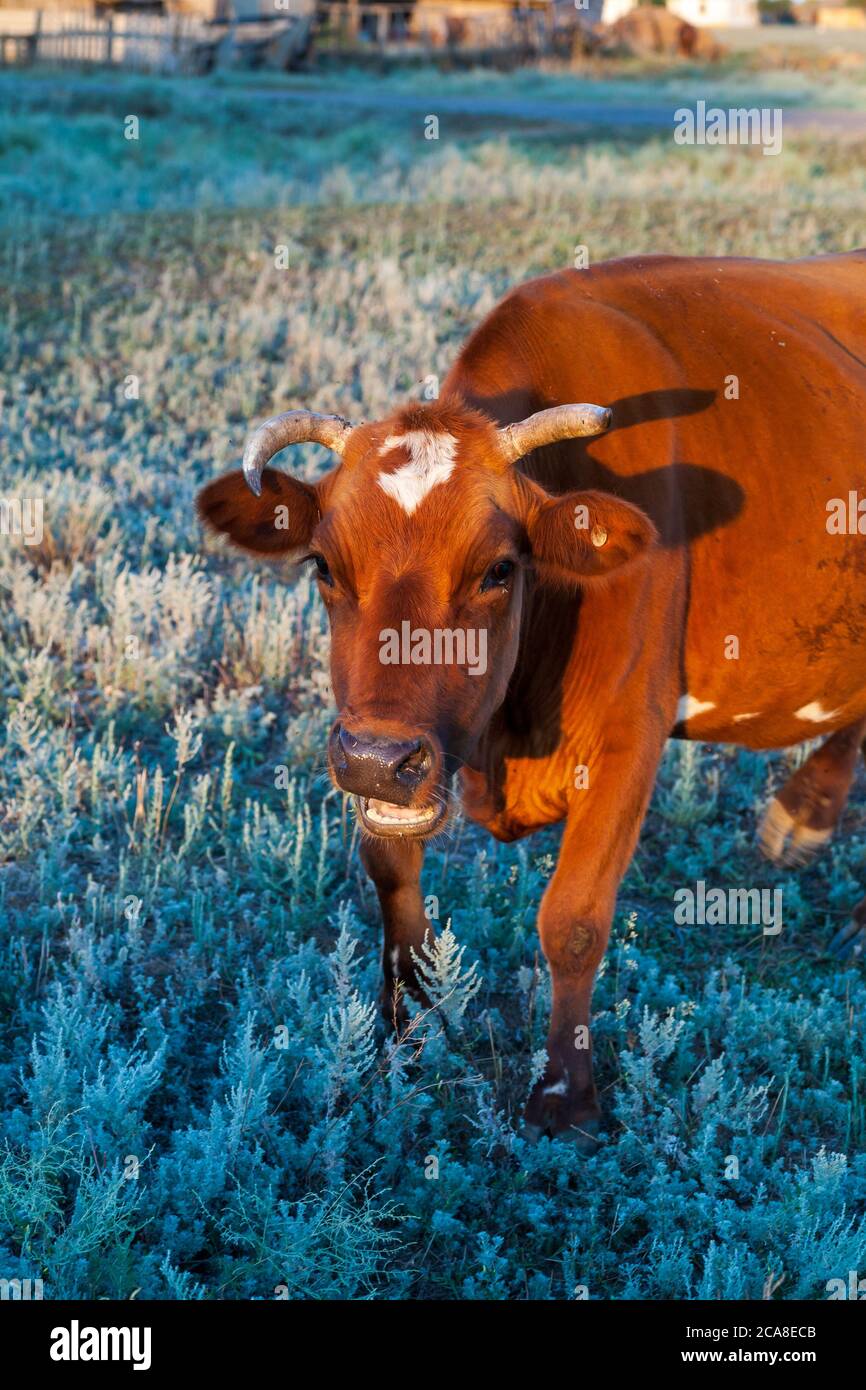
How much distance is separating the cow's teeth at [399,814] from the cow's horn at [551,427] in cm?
104

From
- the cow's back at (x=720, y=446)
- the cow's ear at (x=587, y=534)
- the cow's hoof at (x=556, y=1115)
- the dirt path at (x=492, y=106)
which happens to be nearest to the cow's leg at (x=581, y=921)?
the cow's hoof at (x=556, y=1115)

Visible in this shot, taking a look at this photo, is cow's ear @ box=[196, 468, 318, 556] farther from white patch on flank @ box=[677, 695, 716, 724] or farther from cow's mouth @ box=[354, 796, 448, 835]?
white patch on flank @ box=[677, 695, 716, 724]

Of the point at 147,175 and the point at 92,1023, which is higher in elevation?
the point at 147,175

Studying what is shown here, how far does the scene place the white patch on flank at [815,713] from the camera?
214 inches

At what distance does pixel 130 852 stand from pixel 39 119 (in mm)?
24932

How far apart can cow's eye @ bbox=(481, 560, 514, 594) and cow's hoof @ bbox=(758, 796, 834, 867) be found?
2.62 m

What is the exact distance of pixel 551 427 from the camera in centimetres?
405

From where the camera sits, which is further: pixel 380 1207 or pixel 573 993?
pixel 573 993

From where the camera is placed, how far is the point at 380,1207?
4016 mm

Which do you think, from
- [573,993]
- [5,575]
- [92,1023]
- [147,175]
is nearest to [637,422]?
[573,993]

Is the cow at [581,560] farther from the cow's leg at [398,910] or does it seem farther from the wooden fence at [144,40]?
the wooden fence at [144,40]

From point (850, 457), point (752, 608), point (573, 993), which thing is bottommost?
point (573, 993)

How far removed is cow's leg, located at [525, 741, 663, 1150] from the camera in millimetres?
4492
